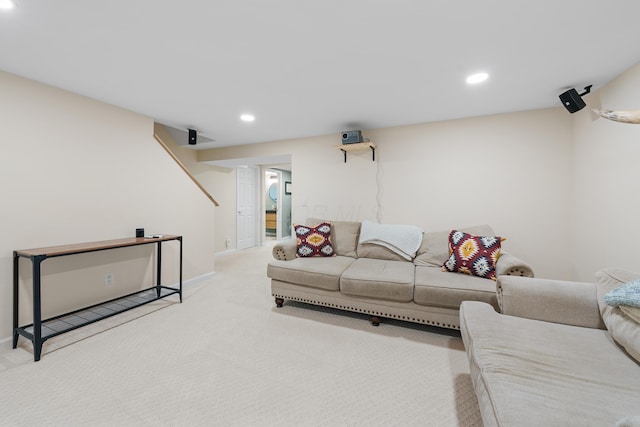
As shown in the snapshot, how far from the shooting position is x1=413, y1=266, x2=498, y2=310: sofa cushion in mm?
1994

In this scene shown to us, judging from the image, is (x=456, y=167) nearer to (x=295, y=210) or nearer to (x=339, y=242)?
(x=339, y=242)

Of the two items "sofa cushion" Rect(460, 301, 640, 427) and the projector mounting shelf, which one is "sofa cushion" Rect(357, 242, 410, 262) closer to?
the projector mounting shelf

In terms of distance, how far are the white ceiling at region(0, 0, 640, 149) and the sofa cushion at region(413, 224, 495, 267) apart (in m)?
1.33

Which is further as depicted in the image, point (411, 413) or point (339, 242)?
point (339, 242)

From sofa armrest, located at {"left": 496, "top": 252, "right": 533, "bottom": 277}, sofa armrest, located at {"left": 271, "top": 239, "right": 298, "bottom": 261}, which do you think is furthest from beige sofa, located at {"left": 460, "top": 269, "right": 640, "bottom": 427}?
sofa armrest, located at {"left": 271, "top": 239, "right": 298, "bottom": 261}

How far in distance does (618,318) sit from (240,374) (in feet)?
6.92

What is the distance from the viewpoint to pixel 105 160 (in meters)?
2.62

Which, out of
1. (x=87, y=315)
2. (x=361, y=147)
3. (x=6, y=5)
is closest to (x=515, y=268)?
(x=361, y=147)

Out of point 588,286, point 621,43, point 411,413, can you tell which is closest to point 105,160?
point 411,413

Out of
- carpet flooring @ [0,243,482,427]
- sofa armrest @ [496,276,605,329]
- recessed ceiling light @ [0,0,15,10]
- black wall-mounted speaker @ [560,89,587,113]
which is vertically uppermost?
recessed ceiling light @ [0,0,15,10]

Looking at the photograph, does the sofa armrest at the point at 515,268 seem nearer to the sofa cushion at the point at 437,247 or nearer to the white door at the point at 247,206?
the sofa cushion at the point at 437,247

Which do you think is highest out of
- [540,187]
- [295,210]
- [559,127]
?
[559,127]

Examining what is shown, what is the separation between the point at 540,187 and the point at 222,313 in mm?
3650

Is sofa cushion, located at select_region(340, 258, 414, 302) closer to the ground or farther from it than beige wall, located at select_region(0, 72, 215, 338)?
closer to the ground
